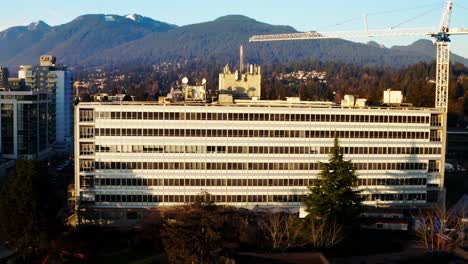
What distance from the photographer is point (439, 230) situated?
48500 millimetres

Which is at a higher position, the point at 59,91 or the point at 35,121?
the point at 59,91

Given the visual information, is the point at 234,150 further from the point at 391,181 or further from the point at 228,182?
the point at 391,181

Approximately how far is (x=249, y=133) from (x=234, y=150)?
1912mm

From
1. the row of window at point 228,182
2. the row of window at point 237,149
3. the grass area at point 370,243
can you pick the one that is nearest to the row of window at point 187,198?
the row of window at point 228,182

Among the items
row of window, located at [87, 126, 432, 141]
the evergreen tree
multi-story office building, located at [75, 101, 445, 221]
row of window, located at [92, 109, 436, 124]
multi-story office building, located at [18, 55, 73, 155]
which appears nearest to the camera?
the evergreen tree

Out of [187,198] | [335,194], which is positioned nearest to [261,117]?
[187,198]

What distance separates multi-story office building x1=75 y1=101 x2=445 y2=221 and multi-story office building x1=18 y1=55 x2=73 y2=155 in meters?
64.9

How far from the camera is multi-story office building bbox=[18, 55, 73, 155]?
119 m

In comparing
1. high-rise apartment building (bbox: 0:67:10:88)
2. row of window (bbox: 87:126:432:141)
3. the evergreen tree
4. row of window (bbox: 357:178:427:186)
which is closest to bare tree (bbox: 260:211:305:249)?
the evergreen tree

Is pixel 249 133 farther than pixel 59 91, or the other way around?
pixel 59 91

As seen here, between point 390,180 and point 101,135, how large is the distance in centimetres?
2531

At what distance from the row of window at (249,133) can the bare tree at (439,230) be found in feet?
23.4

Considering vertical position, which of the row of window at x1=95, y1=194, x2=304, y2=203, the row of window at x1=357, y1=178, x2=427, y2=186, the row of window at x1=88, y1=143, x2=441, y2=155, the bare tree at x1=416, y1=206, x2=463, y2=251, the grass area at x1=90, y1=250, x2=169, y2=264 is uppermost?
the row of window at x1=88, y1=143, x2=441, y2=155

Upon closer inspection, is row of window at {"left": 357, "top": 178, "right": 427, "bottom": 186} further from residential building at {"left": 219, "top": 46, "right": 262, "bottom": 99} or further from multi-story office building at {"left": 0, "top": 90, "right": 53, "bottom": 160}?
multi-story office building at {"left": 0, "top": 90, "right": 53, "bottom": 160}
